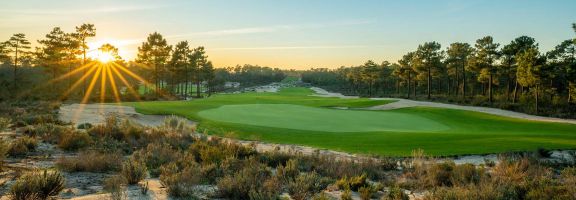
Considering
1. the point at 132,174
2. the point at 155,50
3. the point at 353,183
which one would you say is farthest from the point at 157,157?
the point at 155,50

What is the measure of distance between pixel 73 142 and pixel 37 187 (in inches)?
339

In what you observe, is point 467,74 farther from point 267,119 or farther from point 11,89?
point 11,89

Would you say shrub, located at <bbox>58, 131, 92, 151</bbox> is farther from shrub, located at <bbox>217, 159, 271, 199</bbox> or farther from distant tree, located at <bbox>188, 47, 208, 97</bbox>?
distant tree, located at <bbox>188, 47, 208, 97</bbox>

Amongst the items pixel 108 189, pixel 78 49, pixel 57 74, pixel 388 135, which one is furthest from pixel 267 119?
pixel 57 74

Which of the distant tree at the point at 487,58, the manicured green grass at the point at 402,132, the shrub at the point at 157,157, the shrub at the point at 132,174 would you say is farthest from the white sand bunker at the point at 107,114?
the distant tree at the point at 487,58

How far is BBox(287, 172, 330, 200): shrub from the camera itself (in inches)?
337

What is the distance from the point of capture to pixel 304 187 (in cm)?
894

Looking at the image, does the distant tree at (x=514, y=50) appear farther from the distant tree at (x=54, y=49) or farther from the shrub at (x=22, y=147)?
the distant tree at (x=54, y=49)

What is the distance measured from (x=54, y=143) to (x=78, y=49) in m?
59.9

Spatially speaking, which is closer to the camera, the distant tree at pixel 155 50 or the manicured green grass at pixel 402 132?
the manicured green grass at pixel 402 132

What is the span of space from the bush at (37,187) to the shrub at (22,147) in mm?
6636

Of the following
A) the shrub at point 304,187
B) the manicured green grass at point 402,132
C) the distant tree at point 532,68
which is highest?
the distant tree at point 532,68

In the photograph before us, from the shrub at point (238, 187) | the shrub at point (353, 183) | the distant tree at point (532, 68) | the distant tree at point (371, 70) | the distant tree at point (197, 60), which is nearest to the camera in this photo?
the shrub at point (238, 187)

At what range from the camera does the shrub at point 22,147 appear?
13.3 metres
